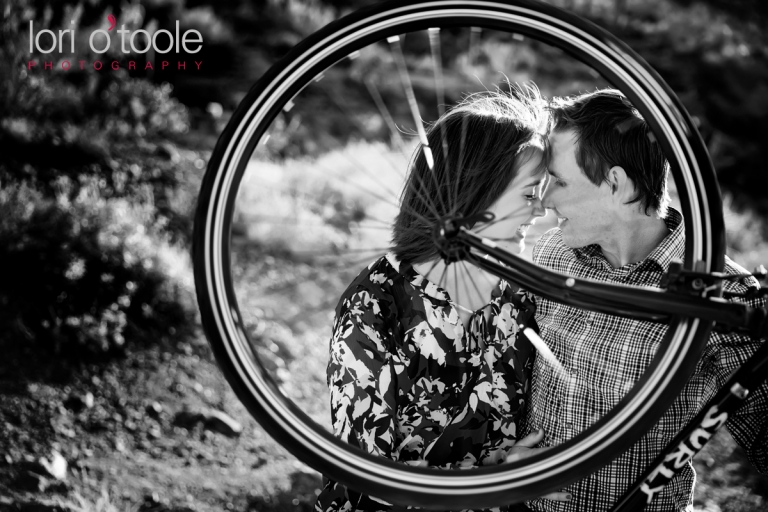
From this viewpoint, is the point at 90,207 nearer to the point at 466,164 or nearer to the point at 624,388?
the point at 466,164

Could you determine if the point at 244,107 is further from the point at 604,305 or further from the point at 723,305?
the point at 723,305

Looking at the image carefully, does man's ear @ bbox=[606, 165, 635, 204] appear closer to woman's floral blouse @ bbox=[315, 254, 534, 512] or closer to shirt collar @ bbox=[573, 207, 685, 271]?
shirt collar @ bbox=[573, 207, 685, 271]

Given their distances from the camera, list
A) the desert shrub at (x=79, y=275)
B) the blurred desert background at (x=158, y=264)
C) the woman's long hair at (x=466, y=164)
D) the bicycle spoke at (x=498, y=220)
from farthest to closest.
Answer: the desert shrub at (x=79, y=275)
the blurred desert background at (x=158, y=264)
the woman's long hair at (x=466, y=164)
the bicycle spoke at (x=498, y=220)

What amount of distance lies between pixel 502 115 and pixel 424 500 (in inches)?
40.3

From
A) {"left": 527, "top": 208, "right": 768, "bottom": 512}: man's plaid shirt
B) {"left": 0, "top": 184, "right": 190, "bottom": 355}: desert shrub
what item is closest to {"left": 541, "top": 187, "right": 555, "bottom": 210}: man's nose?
{"left": 527, "top": 208, "right": 768, "bottom": 512}: man's plaid shirt

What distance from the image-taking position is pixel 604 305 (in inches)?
57.9

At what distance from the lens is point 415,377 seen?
1755mm

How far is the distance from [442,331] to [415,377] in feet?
0.47

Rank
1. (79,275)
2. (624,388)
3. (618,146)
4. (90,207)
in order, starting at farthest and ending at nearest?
(90,207), (79,275), (618,146), (624,388)

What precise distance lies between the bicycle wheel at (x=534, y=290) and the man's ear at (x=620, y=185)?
0.45 meters

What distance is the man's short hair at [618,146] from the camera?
193 centimetres

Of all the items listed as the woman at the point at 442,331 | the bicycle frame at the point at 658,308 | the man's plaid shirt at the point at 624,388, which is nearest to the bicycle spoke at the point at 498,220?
the woman at the point at 442,331

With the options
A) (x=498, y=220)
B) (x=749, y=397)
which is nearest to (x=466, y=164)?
(x=498, y=220)

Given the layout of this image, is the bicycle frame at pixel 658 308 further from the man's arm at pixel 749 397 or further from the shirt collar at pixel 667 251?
the shirt collar at pixel 667 251
